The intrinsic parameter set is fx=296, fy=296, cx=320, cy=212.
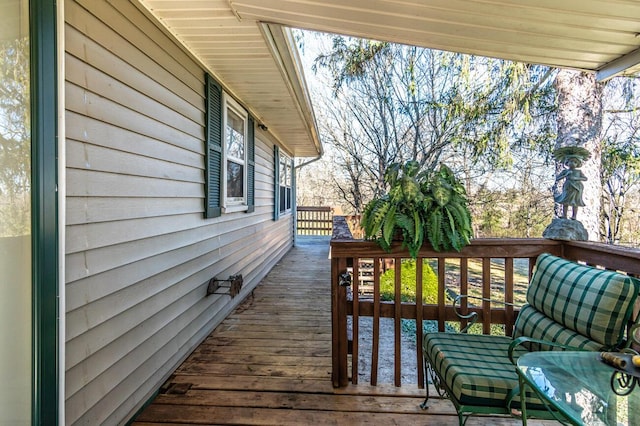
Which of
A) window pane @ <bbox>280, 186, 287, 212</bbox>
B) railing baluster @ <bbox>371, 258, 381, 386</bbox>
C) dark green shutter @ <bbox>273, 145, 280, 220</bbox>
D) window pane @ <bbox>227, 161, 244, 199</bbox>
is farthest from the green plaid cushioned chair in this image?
window pane @ <bbox>280, 186, 287, 212</bbox>

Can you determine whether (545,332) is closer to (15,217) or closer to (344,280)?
(344,280)

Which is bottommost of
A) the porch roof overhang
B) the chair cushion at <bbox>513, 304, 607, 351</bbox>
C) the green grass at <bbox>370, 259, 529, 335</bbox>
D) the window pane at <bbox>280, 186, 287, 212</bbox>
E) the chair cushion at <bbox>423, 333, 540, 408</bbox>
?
the green grass at <bbox>370, 259, 529, 335</bbox>

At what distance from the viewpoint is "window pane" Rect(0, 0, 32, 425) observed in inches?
42.8

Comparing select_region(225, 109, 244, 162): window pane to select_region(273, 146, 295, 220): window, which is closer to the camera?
select_region(225, 109, 244, 162): window pane

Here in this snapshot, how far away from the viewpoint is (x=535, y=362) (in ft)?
4.14

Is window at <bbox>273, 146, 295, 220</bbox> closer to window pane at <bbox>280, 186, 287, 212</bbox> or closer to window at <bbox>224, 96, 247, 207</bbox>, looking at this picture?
window pane at <bbox>280, 186, 287, 212</bbox>

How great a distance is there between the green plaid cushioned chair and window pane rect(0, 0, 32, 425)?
6.02 ft

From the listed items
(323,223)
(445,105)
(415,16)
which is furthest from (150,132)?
(323,223)

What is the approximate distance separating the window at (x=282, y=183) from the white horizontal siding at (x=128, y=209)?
3483mm

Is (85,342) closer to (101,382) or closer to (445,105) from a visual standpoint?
(101,382)

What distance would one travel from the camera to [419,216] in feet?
6.09

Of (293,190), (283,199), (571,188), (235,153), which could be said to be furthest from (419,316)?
(293,190)

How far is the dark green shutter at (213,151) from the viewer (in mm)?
2875

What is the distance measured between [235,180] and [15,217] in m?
2.67
